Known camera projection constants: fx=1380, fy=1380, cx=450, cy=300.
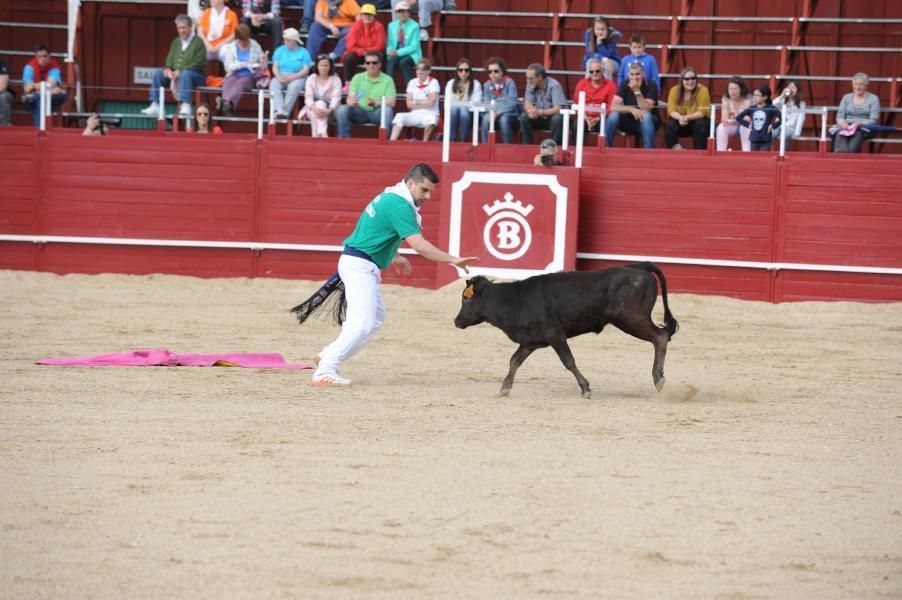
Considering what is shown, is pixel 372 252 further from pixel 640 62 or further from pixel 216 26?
pixel 216 26

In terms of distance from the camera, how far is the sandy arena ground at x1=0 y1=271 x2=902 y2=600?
15.6 feet

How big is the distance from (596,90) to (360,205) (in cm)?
291

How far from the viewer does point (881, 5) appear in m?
17.7

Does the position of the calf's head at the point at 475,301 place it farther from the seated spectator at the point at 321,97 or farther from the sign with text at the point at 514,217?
the seated spectator at the point at 321,97

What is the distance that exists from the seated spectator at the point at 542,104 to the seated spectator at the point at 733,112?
67.7 inches

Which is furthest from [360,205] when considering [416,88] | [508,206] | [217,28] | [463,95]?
[217,28]

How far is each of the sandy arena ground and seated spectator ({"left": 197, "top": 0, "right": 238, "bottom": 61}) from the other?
249 inches

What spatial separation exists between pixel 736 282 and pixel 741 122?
1.71m

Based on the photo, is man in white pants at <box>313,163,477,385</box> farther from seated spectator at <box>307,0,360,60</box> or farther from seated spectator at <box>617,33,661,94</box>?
seated spectator at <box>307,0,360,60</box>

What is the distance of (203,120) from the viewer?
1581 centimetres

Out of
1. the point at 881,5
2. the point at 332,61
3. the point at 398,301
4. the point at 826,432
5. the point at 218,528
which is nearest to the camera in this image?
the point at 218,528

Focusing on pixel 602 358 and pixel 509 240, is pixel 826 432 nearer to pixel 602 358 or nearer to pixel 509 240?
pixel 602 358

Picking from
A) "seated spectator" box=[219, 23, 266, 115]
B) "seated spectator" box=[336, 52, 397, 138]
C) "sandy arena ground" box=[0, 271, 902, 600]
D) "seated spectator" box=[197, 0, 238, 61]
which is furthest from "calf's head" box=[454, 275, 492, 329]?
"seated spectator" box=[197, 0, 238, 61]

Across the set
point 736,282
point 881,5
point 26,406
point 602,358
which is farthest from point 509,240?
point 26,406
